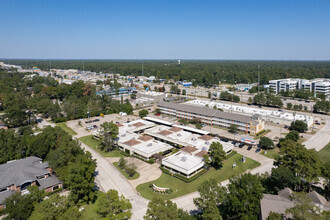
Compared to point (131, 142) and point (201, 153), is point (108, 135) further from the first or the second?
point (201, 153)

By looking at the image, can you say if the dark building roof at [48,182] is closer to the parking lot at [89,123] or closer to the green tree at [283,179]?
the parking lot at [89,123]

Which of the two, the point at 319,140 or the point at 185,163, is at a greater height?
the point at 319,140

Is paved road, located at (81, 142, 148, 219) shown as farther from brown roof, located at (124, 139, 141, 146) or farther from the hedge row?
the hedge row

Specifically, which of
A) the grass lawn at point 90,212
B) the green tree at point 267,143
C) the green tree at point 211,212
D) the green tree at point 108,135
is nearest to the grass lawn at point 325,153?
the green tree at point 267,143

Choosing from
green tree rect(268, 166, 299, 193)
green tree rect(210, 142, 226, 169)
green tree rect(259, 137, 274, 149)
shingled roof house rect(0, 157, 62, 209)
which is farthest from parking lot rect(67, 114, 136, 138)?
green tree rect(268, 166, 299, 193)

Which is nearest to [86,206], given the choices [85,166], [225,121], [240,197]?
[85,166]

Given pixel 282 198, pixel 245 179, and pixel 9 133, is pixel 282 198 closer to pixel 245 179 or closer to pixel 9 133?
pixel 245 179

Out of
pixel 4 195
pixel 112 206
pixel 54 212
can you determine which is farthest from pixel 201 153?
pixel 4 195
